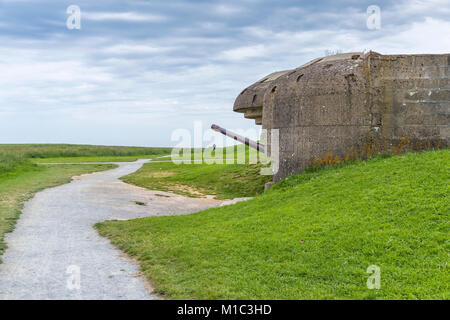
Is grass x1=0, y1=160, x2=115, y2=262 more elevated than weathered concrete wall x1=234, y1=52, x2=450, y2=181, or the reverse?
weathered concrete wall x1=234, y1=52, x2=450, y2=181

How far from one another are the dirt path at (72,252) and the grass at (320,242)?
455 mm

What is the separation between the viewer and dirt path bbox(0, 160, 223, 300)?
584 cm

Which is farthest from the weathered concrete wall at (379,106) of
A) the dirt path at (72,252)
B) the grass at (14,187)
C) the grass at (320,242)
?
the grass at (14,187)

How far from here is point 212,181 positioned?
20.8 metres

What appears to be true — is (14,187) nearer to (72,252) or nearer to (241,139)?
(241,139)

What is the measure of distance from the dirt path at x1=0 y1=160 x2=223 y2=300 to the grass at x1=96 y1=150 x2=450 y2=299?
0.46 meters

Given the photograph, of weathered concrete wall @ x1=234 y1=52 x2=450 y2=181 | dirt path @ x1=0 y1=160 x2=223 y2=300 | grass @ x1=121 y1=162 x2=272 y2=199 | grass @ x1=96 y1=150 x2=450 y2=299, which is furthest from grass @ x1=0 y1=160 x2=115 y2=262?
weathered concrete wall @ x1=234 y1=52 x2=450 y2=181

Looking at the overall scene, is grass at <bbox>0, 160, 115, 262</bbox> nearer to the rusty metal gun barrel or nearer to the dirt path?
the dirt path

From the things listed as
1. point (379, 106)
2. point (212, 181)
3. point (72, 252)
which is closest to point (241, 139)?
point (212, 181)

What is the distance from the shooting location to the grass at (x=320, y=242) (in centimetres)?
552

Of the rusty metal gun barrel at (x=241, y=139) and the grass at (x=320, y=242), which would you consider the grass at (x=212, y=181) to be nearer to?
the rusty metal gun barrel at (x=241, y=139)

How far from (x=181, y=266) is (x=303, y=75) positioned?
26.2 feet

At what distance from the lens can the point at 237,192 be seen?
18172 mm

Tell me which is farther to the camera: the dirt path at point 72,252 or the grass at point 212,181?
the grass at point 212,181
